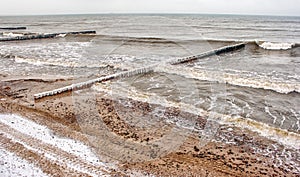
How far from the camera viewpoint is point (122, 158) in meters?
6.14

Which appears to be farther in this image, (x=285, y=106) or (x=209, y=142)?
(x=285, y=106)

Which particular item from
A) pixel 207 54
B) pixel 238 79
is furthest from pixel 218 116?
pixel 207 54

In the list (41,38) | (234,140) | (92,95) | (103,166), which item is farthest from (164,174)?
(41,38)

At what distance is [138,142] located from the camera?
278 inches

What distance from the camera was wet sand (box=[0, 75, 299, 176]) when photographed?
229 inches

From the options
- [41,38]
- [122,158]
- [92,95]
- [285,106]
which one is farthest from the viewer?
[41,38]

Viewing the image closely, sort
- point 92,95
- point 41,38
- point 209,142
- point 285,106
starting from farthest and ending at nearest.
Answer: point 41,38 → point 92,95 → point 285,106 → point 209,142

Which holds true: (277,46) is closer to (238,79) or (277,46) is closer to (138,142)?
(238,79)

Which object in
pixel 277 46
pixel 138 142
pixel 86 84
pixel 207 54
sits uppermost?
pixel 277 46

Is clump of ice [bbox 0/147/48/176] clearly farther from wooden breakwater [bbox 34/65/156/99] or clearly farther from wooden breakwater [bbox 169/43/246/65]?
wooden breakwater [bbox 169/43/246/65]

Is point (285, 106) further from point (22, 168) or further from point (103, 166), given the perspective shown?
point (22, 168)

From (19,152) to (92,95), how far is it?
4987mm

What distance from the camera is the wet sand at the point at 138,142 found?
5824 mm

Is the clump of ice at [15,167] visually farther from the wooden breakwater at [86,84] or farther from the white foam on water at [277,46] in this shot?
the white foam on water at [277,46]
